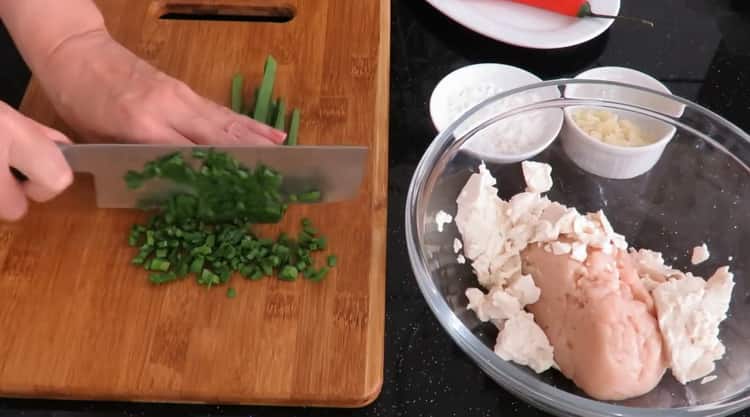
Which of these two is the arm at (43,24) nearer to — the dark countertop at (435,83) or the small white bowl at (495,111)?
the dark countertop at (435,83)

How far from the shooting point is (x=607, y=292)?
950mm

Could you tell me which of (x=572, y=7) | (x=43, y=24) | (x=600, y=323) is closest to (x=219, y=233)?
(x=43, y=24)

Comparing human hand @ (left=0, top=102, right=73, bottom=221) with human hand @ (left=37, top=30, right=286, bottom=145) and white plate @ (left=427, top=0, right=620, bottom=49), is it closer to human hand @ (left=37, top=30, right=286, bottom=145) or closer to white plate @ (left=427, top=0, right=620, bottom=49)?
human hand @ (left=37, top=30, right=286, bottom=145)

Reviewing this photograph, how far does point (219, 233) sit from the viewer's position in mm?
1099

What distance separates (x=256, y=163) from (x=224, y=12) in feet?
1.48

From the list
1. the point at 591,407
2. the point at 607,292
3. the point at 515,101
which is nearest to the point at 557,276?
the point at 607,292

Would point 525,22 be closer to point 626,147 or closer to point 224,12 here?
point 626,147

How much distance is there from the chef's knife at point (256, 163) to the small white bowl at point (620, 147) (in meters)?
0.35

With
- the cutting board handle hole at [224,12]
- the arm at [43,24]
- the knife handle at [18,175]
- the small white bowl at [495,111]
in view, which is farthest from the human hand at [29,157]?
the small white bowl at [495,111]

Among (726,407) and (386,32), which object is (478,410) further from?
(386,32)

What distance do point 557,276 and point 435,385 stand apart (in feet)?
0.72

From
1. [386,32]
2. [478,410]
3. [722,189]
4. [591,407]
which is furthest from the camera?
[386,32]

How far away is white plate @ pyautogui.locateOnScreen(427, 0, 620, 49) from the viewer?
136 centimetres

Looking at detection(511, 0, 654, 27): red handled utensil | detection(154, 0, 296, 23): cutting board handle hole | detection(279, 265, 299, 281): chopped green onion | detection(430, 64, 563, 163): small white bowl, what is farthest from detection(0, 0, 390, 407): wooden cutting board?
detection(511, 0, 654, 27): red handled utensil
